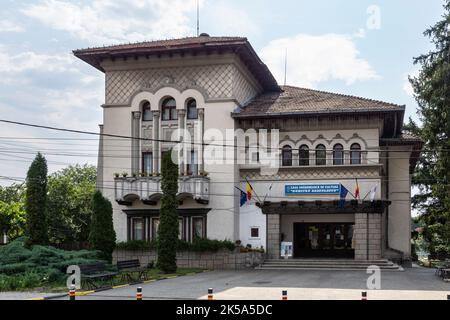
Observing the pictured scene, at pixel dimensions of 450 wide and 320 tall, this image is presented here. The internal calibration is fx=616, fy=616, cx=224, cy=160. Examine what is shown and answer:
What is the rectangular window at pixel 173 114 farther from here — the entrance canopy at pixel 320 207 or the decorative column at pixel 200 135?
the entrance canopy at pixel 320 207

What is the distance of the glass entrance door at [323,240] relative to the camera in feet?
127

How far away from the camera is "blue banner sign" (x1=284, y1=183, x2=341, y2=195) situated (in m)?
37.2

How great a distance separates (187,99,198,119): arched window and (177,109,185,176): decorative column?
0.39 meters

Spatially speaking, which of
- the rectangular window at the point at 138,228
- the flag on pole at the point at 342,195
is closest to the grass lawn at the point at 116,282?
the rectangular window at the point at 138,228

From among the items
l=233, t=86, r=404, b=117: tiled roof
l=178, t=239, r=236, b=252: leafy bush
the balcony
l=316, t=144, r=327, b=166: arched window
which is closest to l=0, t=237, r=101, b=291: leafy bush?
l=178, t=239, r=236, b=252: leafy bush

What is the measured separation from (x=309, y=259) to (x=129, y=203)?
11.7 m

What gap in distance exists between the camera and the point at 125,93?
39906 mm

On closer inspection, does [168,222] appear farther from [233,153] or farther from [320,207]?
[320,207]

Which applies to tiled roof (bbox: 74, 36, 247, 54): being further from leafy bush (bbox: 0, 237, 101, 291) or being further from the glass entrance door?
leafy bush (bbox: 0, 237, 101, 291)

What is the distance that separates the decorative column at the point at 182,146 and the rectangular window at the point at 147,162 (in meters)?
2.09

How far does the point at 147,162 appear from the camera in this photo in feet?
130

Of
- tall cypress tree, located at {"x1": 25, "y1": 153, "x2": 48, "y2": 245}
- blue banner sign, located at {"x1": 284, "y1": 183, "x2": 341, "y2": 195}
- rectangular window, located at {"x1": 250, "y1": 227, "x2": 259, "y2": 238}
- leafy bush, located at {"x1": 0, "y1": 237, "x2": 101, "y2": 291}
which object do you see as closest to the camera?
leafy bush, located at {"x1": 0, "y1": 237, "x2": 101, "y2": 291}

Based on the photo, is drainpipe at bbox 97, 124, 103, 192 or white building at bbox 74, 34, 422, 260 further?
drainpipe at bbox 97, 124, 103, 192
